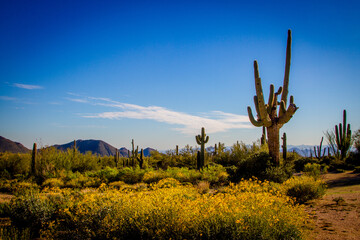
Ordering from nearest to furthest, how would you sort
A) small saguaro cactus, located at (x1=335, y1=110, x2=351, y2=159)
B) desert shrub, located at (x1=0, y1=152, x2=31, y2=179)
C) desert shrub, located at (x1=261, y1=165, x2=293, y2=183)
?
desert shrub, located at (x1=261, y1=165, x2=293, y2=183), desert shrub, located at (x1=0, y1=152, x2=31, y2=179), small saguaro cactus, located at (x1=335, y1=110, x2=351, y2=159)

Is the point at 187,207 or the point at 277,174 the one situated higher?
the point at 187,207

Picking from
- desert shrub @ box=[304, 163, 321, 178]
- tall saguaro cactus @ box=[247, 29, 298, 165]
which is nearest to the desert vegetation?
tall saguaro cactus @ box=[247, 29, 298, 165]

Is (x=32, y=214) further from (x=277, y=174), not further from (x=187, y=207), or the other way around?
(x=277, y=174)

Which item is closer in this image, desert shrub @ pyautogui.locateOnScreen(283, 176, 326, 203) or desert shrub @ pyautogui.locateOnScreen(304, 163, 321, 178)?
desert shrub @ pyautogui.locateOnScreen(283, 176, 326, 203)

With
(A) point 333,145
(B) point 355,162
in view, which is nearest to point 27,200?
(B) point 355,162

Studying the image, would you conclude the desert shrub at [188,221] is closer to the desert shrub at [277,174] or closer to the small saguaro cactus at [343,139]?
the desert shrub at [277,174]

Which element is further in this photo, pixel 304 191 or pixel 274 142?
pixel 274 142

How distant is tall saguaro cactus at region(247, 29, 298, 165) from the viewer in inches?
542

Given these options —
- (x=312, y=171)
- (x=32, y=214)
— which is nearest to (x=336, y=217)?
(x=32, y=214)

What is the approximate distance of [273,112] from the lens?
14.2 metres

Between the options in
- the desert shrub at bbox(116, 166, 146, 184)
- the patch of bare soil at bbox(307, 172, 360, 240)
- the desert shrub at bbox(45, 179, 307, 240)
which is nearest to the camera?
the desert shrub at bbox(45, 179, 307, 240)

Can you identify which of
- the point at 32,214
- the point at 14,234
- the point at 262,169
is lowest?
the point at 14,234

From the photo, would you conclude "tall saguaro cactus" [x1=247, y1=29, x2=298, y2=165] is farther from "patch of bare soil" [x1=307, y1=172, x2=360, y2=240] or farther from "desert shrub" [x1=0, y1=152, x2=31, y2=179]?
"desert shrub" [x1=0, y1=152, x2=31, y2=179]

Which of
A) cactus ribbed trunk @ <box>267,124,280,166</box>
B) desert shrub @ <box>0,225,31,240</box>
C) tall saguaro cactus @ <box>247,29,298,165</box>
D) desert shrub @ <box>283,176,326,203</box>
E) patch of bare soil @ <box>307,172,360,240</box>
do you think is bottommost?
desert shrub @ <box>0,225,31,240</box>
